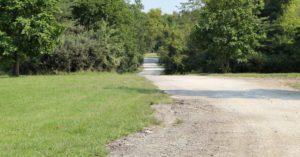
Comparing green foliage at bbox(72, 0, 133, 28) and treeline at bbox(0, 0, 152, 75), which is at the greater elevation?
green foliage at bbox(72, 0, 133, 28)

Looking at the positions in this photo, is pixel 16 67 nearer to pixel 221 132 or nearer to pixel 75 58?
pixel 75 58

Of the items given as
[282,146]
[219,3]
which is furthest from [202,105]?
[219,3]

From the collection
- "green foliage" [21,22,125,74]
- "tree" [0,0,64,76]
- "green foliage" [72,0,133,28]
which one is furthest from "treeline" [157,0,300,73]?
"tree" [0,0,64,76]

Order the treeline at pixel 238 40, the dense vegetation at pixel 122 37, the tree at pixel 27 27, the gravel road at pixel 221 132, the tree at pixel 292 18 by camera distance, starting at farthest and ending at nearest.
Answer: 1. the tree at pixel 292 18
2. the treeline at pixel 238 40
3. the dense vegetation at pixel 122 37
4. the tree at pixel 27 27
5. the gravel road at pixel 221 132

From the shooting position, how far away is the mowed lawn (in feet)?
18.9

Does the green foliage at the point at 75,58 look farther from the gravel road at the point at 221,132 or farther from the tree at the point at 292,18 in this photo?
the gravel road at the point at 221,132

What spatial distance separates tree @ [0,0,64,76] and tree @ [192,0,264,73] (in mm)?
14967

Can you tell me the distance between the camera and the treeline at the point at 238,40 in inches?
1189

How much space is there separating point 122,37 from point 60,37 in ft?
51.8

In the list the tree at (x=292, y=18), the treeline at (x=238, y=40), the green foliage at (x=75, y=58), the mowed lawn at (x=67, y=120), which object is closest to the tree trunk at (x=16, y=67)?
the green foliage at (x=75, y=58)

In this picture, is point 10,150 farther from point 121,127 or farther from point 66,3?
point 66,3

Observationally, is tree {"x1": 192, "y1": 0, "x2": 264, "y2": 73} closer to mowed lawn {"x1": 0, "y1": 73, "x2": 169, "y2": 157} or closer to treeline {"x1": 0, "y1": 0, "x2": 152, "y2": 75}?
treeline {"x1": 0, "y1": 0, "x2": 152, "y2": 75}

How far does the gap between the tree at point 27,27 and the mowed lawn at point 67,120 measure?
11.2m

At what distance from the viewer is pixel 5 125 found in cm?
771
